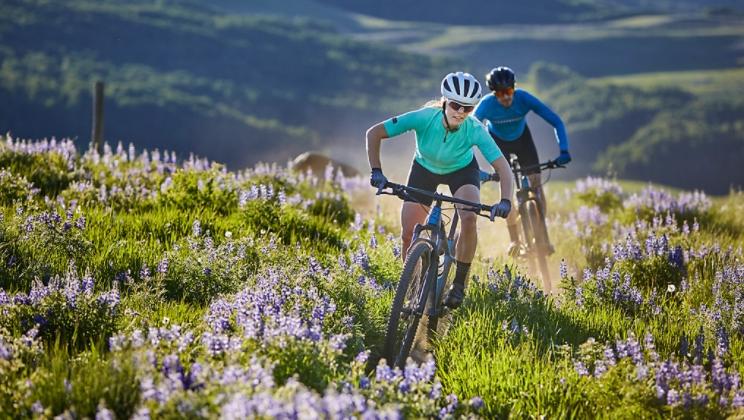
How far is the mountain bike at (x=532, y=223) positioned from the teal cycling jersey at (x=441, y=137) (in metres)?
2.55

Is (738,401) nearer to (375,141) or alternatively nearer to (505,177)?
(505,177)

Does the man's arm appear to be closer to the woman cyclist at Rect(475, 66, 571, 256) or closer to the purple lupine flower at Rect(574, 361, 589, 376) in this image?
the purple lupine flower at Rect(574, 361, 589, 376)

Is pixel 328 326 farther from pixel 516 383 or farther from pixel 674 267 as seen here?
pixel 674 267

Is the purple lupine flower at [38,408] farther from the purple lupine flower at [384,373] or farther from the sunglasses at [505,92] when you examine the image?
the sunglasses at [505,92]

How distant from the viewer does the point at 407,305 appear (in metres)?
6.14

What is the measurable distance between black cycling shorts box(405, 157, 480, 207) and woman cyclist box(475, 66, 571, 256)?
81.7 inches

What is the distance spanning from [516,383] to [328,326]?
1455mm

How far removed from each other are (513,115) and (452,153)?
2799 mm

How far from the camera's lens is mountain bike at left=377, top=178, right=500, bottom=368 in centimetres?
581

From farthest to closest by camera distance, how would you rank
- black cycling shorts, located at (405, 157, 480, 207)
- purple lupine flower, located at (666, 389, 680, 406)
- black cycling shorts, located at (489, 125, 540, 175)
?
black cycling shorts, located at (489, 125, 540, 175) < black cycling shorts, located at (405, 157, 480, 207) < purple lupine flower, located at (666, 389, 680, 406)

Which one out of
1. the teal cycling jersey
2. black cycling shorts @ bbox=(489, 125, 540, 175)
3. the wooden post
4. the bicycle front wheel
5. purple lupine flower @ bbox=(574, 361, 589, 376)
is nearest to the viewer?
purple lupine flower @ bbox=(574, 361, 589, 376)

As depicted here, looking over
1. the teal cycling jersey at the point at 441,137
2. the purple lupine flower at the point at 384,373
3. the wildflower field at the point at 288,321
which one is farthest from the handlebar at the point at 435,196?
the purple lupine flower at the point at 384,373

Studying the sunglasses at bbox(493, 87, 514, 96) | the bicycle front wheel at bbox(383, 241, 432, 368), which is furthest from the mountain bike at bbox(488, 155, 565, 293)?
the bicycle front wheel at bbox(383, 241, 432, 368)

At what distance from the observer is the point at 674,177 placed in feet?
614
